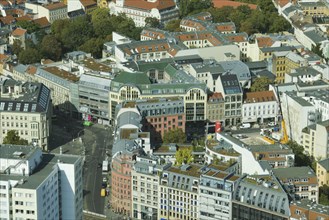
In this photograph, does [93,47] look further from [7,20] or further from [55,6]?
[55,6]

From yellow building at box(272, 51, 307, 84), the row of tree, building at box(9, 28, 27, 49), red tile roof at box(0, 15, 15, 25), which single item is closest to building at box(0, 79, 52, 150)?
the row of tree

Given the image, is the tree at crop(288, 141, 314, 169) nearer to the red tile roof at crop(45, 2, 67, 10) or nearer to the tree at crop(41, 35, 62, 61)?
the tree at crop(41, 35, 62, 61)

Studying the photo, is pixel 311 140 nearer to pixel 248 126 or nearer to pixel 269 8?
pixel 248 126

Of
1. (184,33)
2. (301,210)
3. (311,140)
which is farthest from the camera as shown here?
(184,33)

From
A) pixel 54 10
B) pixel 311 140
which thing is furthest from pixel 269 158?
pixel 54 10

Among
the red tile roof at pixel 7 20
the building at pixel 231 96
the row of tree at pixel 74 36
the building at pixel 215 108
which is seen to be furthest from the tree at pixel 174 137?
the red tile roof at pixel 7 20
